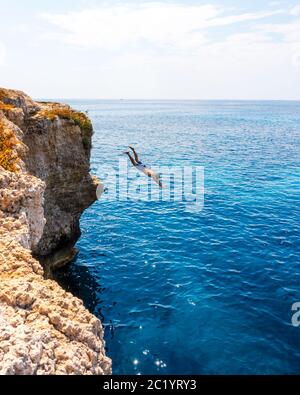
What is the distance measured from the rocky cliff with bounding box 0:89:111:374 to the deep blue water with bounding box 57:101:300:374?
616 centimetres

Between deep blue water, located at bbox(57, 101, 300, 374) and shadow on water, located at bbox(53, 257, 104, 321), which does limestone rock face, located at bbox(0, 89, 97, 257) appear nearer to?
shadow on water, located at bbox(53, 257, 104, 321)

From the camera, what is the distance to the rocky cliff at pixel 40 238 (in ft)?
27.0

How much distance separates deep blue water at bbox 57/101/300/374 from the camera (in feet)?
68.5

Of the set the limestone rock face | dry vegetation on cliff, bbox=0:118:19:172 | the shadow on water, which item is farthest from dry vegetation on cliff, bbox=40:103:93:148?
the shadow on water

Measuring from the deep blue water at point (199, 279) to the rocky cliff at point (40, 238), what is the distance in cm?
616

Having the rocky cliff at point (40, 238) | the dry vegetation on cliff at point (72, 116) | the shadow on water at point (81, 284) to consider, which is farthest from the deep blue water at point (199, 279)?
the dry vegetation on cliff at point (72, 116)

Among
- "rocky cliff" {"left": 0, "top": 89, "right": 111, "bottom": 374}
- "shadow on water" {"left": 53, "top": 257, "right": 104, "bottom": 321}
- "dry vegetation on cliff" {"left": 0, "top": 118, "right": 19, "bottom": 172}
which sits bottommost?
"shadow on water" {"left": 53, "top": 257, "right": 104, "bottom": 321}

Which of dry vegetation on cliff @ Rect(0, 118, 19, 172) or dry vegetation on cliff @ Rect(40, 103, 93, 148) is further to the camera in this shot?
Answer: dry vegetation on cliff @ Rect(40, 103, 93, 148)

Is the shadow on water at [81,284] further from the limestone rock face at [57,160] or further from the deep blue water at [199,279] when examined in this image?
the limestone rock face at [57,160]

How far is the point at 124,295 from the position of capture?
88.2 feet

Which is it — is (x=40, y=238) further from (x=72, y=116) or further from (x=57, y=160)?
(x=72, y=116)

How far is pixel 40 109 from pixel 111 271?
46.7ft
